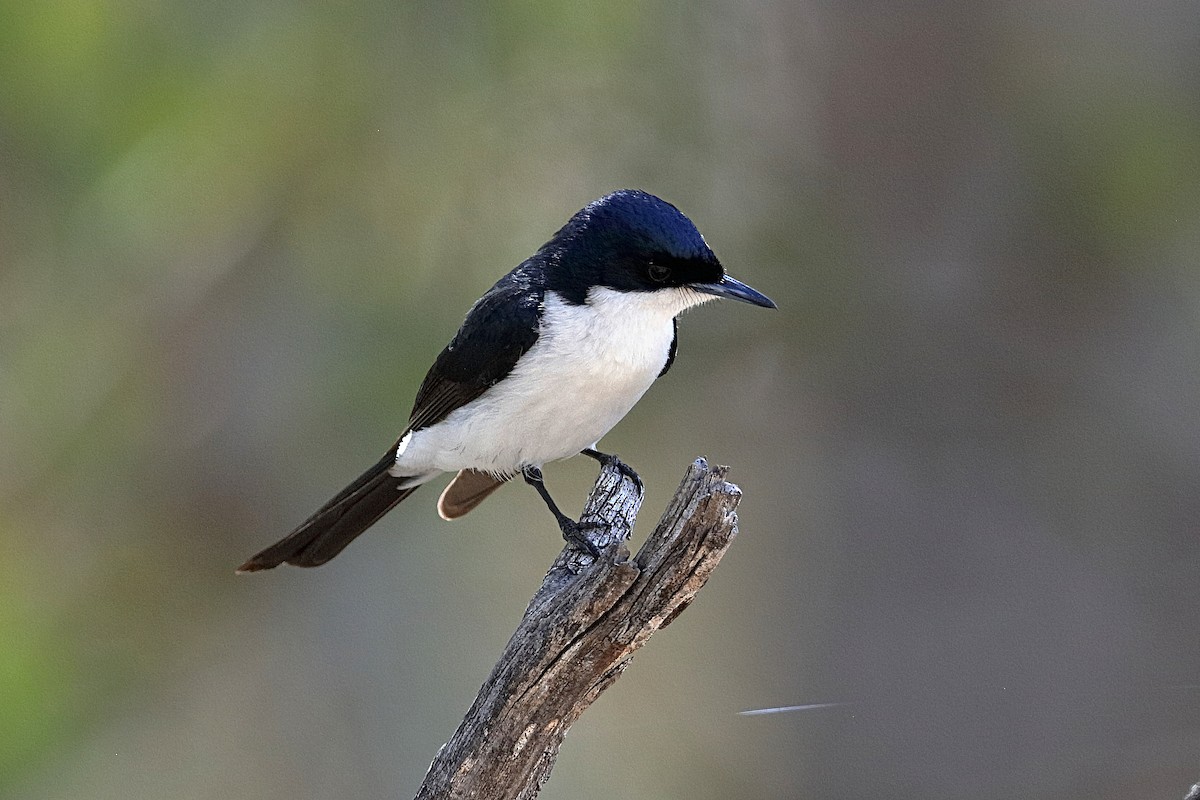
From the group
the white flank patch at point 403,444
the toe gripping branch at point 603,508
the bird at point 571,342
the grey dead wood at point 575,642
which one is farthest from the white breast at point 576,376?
the grey dead wood at point 575,642

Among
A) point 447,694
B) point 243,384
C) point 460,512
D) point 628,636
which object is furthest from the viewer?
point 447,694

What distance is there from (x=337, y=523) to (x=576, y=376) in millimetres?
988

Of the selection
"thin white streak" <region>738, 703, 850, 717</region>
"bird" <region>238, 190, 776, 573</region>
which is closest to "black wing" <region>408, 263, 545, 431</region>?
"bird" <region>238, 190, 776, 573</region>

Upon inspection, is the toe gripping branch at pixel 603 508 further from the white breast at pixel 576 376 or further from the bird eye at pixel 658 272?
the bird eye at pixel 658 272

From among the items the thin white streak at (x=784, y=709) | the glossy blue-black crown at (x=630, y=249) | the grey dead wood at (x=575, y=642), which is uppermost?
the glossy blue-black crown at (x=630, y=249)

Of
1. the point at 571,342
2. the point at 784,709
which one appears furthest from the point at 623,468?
the point at 784,709

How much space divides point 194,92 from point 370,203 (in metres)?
0.76

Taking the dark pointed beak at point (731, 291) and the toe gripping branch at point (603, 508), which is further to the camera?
the toe gripping branch at point (603, 508)

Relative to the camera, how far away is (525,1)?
4.97 m

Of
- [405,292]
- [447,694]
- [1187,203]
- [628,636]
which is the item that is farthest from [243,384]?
[1187,203]

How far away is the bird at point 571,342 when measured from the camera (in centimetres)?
296

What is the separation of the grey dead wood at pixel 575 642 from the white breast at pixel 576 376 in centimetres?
47

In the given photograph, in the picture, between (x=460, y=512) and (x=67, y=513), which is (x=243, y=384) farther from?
(x=460, y=512)

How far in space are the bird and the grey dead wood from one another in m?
0.42
